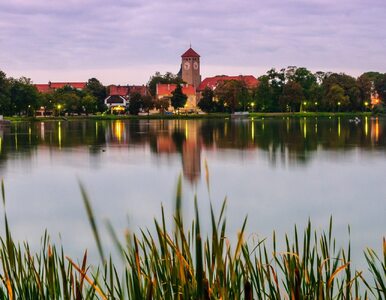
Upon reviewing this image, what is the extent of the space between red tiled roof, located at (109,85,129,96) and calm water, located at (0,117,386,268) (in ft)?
370

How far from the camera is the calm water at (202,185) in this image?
44.1 feet

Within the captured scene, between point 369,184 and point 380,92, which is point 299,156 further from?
point 380,92

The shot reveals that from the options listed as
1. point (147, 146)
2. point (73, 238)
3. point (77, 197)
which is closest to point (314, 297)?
point (73, 238)

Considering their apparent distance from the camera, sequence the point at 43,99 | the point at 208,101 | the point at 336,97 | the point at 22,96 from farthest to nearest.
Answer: the point at 208,101
the point at 43,99
the point at 336,97
the point at 22,96

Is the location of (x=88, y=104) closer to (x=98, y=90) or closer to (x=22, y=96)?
(x=22, y=96)

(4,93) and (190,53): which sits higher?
(190,53)

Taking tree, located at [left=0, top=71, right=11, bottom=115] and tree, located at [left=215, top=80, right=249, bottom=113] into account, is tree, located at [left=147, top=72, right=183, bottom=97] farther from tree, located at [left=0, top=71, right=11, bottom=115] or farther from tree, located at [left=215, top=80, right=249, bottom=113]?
tree, located at [left=0, top=71, right=11, bottom=115]

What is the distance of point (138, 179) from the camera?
21.5 meters

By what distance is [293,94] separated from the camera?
99688mm

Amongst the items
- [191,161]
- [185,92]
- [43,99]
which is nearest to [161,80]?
[185,92]

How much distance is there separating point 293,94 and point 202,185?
8179 centimetres

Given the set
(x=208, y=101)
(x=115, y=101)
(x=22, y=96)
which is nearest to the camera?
(x=22, y=96)

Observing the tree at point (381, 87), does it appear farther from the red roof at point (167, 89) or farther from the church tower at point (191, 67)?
the church tower at point (191, 67)

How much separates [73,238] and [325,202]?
7.01 m
